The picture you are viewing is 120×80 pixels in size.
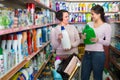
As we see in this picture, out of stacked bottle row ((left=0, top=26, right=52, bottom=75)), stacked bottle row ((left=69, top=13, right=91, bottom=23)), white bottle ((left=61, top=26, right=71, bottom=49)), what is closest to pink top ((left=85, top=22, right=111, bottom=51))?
white bottle ((left=61, top=26, right=71, bottom=49))

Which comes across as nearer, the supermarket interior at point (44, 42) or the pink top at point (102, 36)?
the supermarket interior at point (44, 42)

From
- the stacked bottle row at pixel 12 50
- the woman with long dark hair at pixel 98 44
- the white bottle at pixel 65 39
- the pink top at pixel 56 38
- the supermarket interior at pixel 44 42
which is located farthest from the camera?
the woman with long dark hair at pixel 98 44

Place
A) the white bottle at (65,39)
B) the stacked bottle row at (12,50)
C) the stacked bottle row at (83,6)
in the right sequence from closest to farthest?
the stacked bottle row at (12,50), the white bottle at (65,39), the stacked bottle row at (83,6)

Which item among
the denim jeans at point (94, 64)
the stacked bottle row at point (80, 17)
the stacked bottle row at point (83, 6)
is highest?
the stacked bottle row at point (83, 6)

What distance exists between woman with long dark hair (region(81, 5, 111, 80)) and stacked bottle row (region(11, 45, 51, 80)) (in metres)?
0.84

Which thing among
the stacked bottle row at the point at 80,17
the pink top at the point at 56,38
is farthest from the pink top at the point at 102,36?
the stacked bottle row at the point at 80,17

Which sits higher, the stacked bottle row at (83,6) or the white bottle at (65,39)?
the stacked bottle row at (83,6)

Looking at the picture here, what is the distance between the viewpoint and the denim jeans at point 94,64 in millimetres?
3420

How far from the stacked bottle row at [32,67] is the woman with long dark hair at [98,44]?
845 millimetres

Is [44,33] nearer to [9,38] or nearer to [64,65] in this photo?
[64,65]

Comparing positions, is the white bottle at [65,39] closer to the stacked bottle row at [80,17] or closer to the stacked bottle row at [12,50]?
the stacked bottle row at [12,50]

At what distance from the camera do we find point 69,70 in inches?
103

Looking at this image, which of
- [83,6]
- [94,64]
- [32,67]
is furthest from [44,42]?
[83,6]

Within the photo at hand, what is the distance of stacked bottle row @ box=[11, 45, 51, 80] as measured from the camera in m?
2.52
